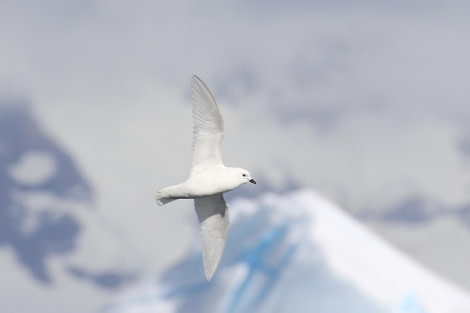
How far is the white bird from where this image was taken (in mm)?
15711

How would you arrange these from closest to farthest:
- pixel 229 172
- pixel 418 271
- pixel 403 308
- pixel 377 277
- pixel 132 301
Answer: pixel 229 172, pixel 403 308, pixel 377 277, pixel 418 271, pixel 132 301

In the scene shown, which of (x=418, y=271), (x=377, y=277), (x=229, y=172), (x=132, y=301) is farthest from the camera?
(x=132, y=301)

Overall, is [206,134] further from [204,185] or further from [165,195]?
[165,195]

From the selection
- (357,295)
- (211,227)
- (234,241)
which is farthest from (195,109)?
(234,241)

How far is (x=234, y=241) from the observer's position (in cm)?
4297

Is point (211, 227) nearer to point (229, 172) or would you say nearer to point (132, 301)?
point (229, 172)

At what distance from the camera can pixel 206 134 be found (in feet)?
53.6

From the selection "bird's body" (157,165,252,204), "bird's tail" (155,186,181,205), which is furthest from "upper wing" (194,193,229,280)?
"bird's tail" (155,186,181,205)

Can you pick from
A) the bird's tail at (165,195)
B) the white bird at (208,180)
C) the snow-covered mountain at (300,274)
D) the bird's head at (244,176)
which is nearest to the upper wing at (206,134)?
the white bird at (208,180)

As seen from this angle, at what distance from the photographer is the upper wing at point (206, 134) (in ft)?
53.2

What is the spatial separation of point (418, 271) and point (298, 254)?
6455 mm

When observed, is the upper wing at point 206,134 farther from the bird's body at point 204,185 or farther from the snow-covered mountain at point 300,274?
the snow-covered mountain at point 300,274

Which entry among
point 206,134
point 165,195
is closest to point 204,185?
point 165,195

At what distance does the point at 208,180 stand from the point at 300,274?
2361 centimetres
